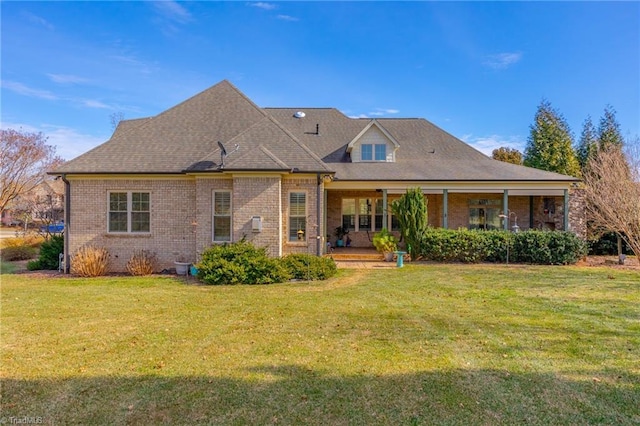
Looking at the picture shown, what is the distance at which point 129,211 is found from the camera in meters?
13.2

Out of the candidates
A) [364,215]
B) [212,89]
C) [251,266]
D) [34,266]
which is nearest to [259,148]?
[251,266]

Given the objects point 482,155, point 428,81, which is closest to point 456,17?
point 428,81

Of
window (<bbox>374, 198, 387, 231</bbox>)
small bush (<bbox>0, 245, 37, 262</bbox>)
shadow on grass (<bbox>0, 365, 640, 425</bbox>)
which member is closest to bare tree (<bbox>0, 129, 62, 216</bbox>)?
small bush (<bbox>0, 245, 37, 262</bbox>)

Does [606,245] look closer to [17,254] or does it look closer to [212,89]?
[212,89]

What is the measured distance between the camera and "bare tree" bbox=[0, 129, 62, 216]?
2445 centimetres

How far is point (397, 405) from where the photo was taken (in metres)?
3.81

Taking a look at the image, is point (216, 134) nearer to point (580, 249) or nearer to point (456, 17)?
point (456, 17)

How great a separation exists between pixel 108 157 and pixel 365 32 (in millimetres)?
12155

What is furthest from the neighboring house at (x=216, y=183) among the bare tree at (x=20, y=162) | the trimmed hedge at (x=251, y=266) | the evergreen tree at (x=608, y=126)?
the evergreen tree at (x=608, y=126)

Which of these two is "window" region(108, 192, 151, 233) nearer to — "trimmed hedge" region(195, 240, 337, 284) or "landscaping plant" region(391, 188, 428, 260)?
"trimmed hedge" region(195, 240, 337, 284)

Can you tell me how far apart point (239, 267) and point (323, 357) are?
630 centimetres

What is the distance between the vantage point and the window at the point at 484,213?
20.1m

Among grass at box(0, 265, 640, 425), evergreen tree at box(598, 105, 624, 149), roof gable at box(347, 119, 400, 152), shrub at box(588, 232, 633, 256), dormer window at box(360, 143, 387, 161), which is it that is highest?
evergreen tree at box(598, 105, 624, 149)

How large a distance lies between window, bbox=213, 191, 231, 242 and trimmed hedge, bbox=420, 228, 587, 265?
26.8 feet
